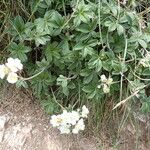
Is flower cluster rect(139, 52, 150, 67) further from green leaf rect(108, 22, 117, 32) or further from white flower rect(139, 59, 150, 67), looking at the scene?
green leaf rect(108, 22, 117, 32)

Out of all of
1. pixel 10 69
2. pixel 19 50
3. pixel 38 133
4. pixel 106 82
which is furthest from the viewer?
pixel 38 133

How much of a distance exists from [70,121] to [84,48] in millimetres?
301

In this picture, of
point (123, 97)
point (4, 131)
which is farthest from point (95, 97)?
point (4, 131)

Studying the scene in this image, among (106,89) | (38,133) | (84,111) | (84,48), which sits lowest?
(38,133)

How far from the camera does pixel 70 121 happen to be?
1798 mm

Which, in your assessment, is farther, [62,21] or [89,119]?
[89,119]

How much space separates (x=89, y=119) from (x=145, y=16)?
1.79 ft

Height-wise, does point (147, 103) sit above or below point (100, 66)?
below

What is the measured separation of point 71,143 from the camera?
6.69ft

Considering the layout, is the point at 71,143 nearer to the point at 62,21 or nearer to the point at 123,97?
the point at 123,97

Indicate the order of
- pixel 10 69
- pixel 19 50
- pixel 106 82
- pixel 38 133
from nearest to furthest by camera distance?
pixel 10 69 < pixel 106 82 < pixel 19 50 < pixel 38 133

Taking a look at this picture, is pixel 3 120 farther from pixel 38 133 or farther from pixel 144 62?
pixel 144 62

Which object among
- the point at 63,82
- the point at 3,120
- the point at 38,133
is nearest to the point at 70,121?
the point at 63,82

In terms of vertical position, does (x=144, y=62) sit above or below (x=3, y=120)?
above
